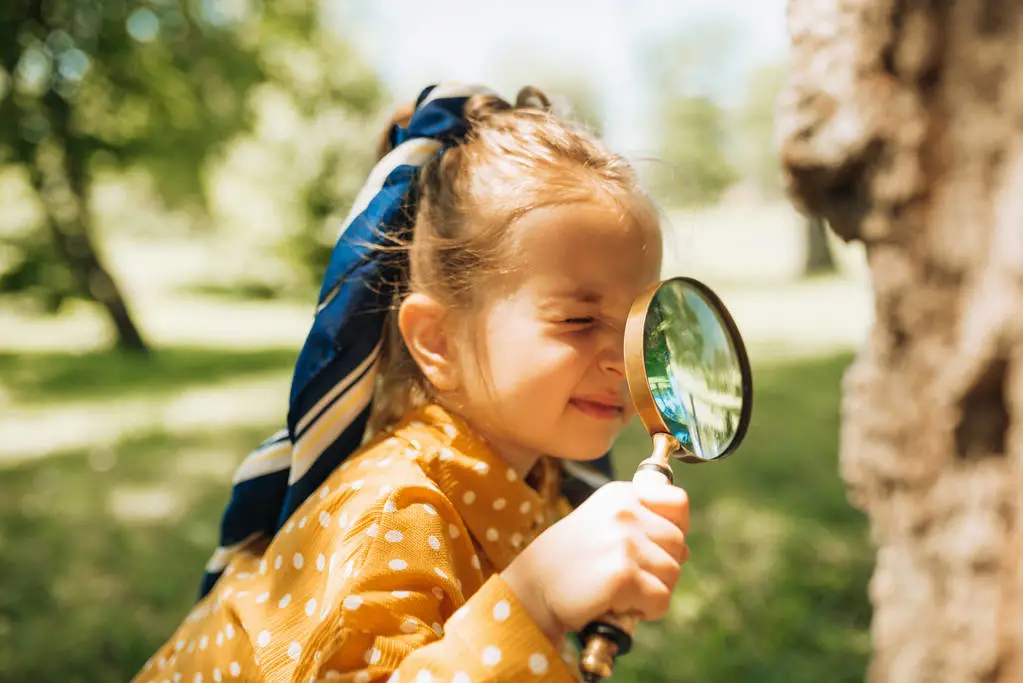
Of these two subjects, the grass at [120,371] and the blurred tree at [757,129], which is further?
the blurred tree at [757,129]

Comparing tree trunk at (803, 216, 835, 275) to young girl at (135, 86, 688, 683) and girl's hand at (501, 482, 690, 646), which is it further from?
girl's hand at (501, 482, 690, 646)

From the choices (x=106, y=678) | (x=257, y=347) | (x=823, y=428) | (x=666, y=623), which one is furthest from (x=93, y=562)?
(x=257, y=347)

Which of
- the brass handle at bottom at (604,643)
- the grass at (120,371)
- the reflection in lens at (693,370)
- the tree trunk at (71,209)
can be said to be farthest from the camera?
the tree trunk at (71,209)

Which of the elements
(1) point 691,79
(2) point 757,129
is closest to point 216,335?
(1) point 691,79

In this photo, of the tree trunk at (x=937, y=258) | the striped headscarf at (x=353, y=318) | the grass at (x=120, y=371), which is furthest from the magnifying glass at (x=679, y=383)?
the grass at (x=120, y=371)

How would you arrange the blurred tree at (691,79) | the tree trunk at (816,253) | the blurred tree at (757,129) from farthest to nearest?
the blurred tree at (757,129) → the blurred tree at (691,79) → the tree trunk at (816,253)

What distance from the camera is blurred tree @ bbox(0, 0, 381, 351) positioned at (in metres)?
10.4

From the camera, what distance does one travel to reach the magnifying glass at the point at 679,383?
3.88 feet

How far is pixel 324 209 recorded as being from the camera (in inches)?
594

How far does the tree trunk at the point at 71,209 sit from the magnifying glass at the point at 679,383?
11.0 metres

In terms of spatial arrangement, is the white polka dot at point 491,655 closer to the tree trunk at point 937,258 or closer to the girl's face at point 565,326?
the girl's face at point 565,326

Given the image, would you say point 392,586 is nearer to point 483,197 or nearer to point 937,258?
point 483,197

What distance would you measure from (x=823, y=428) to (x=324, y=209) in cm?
1054

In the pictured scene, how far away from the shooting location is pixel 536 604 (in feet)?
3.97
